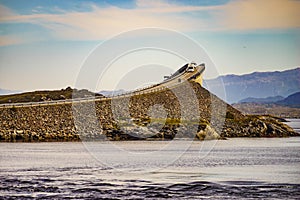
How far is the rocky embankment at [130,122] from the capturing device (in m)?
81.6

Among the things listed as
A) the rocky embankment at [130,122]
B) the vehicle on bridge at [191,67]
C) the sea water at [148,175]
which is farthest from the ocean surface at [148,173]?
the vehicle on bridge at [191,67]

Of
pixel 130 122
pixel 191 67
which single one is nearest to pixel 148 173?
pixel 130 122

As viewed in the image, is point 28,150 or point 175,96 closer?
point 28,150

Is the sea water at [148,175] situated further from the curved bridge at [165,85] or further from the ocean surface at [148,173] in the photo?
the curved bridge at [165,85]

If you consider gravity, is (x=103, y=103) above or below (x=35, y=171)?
above

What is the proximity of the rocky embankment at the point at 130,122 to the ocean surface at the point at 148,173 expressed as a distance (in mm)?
14067

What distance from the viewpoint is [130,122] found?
87.6 metres

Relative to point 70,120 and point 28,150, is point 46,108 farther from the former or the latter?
point 28,150

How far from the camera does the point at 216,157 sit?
195 ft

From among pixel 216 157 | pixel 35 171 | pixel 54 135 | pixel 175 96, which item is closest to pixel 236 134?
pixel 175 96

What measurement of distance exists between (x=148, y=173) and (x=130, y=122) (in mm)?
42475

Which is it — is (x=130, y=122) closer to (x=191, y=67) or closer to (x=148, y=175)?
(x=191, y=67)

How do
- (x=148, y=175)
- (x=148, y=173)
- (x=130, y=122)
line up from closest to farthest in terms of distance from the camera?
1. (x=148, y=175)
2. (x=148, y=173)
3. (x=130, y=122)

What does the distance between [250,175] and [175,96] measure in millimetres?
56786
